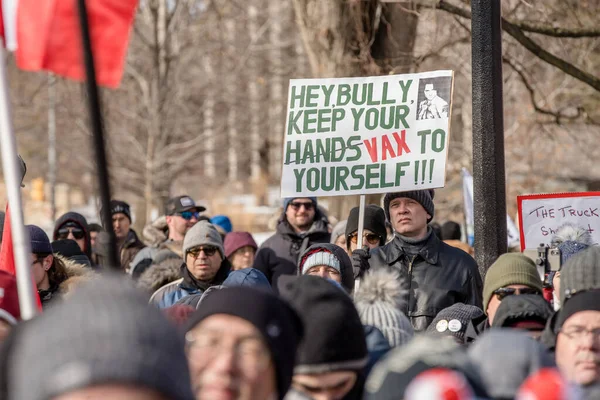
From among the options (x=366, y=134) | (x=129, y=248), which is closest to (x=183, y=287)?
(x=366, y=134)

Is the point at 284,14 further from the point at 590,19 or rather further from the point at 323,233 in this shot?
the point at 323,233

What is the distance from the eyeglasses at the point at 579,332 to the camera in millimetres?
4074

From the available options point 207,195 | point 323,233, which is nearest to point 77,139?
point 207,195

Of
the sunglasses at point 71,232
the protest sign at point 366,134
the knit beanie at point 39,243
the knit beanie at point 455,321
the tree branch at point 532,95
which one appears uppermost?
the tree branch at point 532,95

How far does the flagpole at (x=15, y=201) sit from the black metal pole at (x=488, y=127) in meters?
3.37

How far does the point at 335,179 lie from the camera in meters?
7.78

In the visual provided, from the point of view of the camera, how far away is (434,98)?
7.64 m

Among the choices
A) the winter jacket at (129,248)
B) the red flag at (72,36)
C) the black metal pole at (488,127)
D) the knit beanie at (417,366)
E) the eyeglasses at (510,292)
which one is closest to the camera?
the knit beanie at (417,366)

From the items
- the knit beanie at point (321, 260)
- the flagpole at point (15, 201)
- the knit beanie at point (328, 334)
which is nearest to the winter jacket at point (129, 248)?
the knit beanie at point (321, 260)

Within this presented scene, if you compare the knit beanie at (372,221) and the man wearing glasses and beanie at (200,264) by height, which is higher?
the knit beanie at (372,221)

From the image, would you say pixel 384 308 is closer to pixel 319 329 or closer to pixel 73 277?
pixel 319 329

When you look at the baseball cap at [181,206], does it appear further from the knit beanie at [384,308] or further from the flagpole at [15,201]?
the flagpole at [15,201]

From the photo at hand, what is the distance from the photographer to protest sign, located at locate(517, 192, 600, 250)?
7715 mm

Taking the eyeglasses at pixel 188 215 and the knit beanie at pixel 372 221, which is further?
the eyeglasses at pixel 188 215
